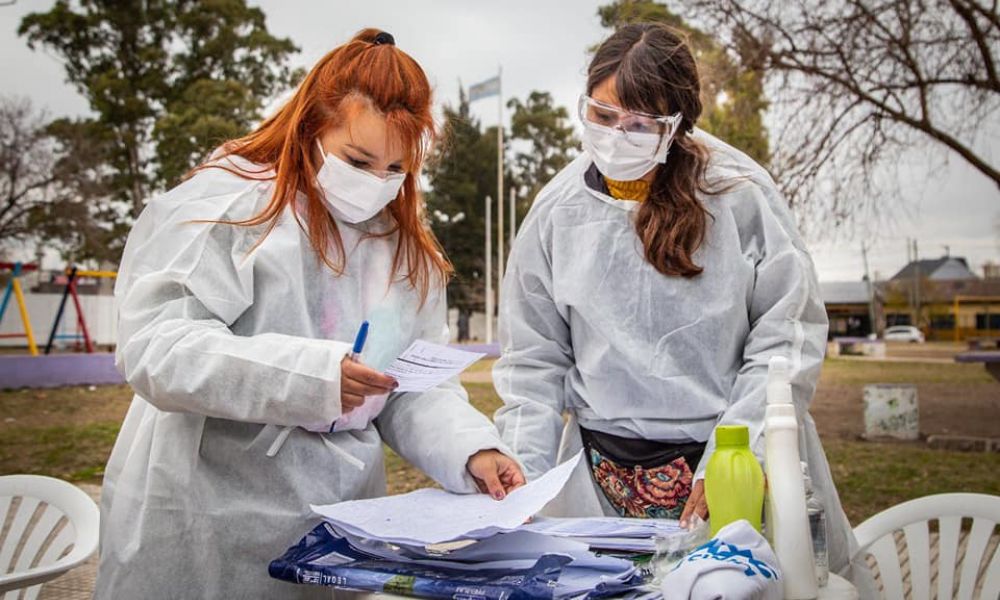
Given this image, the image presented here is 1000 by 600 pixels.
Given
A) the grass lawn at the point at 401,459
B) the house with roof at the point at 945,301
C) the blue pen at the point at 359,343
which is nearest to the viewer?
the blue pen at the point at 359,343

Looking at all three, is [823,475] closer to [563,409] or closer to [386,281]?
[563,409]

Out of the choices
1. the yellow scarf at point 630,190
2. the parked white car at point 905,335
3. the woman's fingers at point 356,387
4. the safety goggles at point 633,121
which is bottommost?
the parked white car at point 905,335

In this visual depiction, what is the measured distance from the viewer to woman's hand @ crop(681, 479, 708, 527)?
5.45ft

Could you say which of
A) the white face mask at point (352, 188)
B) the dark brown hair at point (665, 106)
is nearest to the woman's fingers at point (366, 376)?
the white face mask at point (352, 188)

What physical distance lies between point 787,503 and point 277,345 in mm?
811

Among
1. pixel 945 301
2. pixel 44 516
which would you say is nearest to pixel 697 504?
pixel 44 516

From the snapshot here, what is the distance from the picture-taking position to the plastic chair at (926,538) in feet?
7.08

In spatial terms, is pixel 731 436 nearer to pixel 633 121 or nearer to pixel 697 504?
pixel 697 504

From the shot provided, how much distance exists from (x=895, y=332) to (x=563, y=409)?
60.1 meters

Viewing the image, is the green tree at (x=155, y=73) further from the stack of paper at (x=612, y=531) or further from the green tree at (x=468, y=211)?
the stack of paper at (x=612, y=531)

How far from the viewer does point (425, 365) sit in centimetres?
151

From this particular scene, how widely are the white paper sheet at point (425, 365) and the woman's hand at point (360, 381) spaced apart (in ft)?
0.10

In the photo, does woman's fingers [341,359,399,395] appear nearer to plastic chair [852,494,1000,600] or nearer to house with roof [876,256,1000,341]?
plastic chair [852,494,1000,600]

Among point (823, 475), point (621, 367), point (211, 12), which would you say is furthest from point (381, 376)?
point (211, 12)
